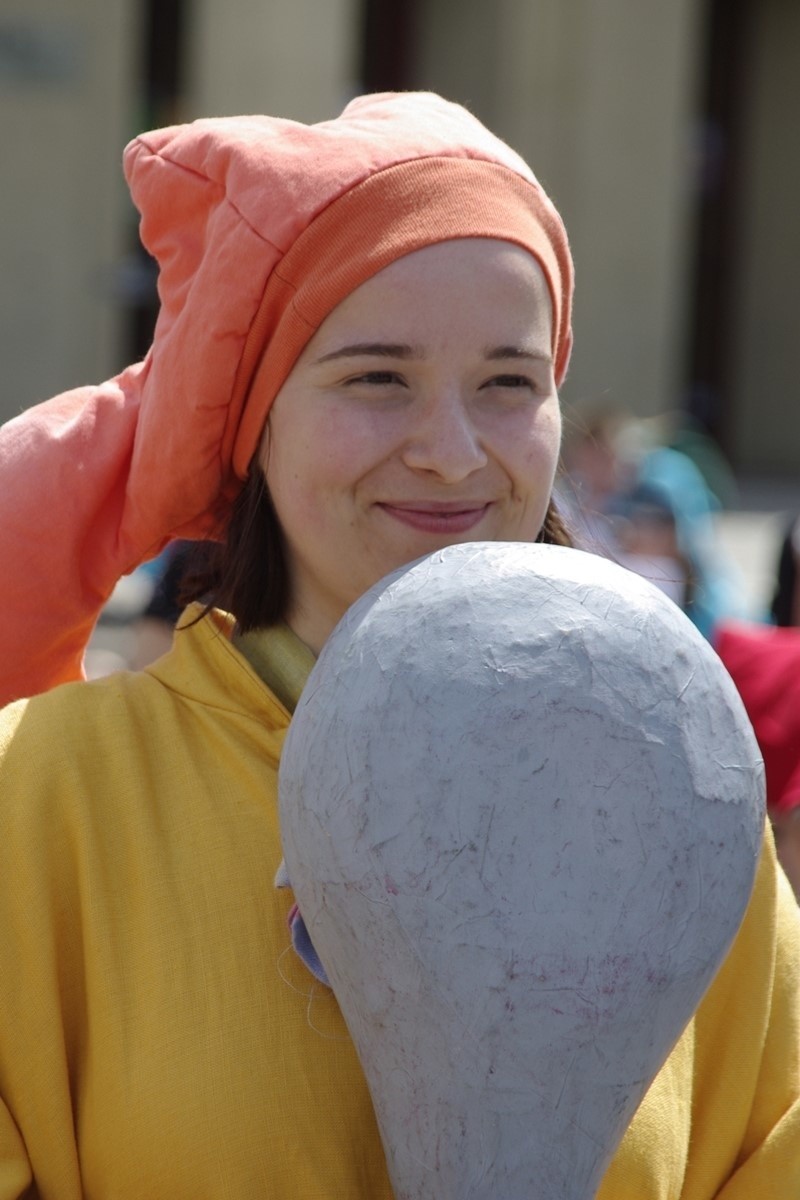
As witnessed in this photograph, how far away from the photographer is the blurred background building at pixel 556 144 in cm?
892

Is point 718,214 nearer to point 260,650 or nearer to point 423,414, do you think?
point 260,650

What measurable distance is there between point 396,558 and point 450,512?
64 millimetres

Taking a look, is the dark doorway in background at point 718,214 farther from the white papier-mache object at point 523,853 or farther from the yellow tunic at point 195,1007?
the white papier-mache object at point 523,853

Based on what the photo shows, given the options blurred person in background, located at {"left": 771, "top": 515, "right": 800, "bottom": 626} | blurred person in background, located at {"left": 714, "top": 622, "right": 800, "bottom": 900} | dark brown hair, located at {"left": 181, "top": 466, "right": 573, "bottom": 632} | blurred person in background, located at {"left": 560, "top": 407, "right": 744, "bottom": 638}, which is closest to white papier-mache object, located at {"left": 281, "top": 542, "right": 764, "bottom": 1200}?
dark brown hair, located at {"left": 181, "top": 466, "right": 573, "bottom": 632}

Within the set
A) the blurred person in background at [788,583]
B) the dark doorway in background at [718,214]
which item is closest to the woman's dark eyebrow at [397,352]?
the blurred person in background at [788,583]

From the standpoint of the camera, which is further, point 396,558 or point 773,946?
point 773,946

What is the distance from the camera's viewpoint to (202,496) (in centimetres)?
179

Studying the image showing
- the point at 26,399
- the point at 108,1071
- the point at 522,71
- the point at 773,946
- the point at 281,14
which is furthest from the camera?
the point at 522,71

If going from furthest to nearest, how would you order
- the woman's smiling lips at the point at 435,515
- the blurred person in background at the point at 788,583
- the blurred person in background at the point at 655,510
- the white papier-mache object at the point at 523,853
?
the blurred person in background at the point at 655,510 < the blurred person in background at the point at 788,583 < the woman's smiling lips at the point at 435,515 < the white papier-mache object at the point at 523,853

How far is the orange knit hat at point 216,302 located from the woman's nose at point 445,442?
13 centimetres

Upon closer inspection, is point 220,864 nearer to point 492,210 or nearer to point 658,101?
point 492,210

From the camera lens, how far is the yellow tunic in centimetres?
147

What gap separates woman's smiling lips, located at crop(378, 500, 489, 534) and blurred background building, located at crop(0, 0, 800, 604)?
760 centimetres

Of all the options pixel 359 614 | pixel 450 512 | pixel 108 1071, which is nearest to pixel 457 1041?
pixel 359 614
